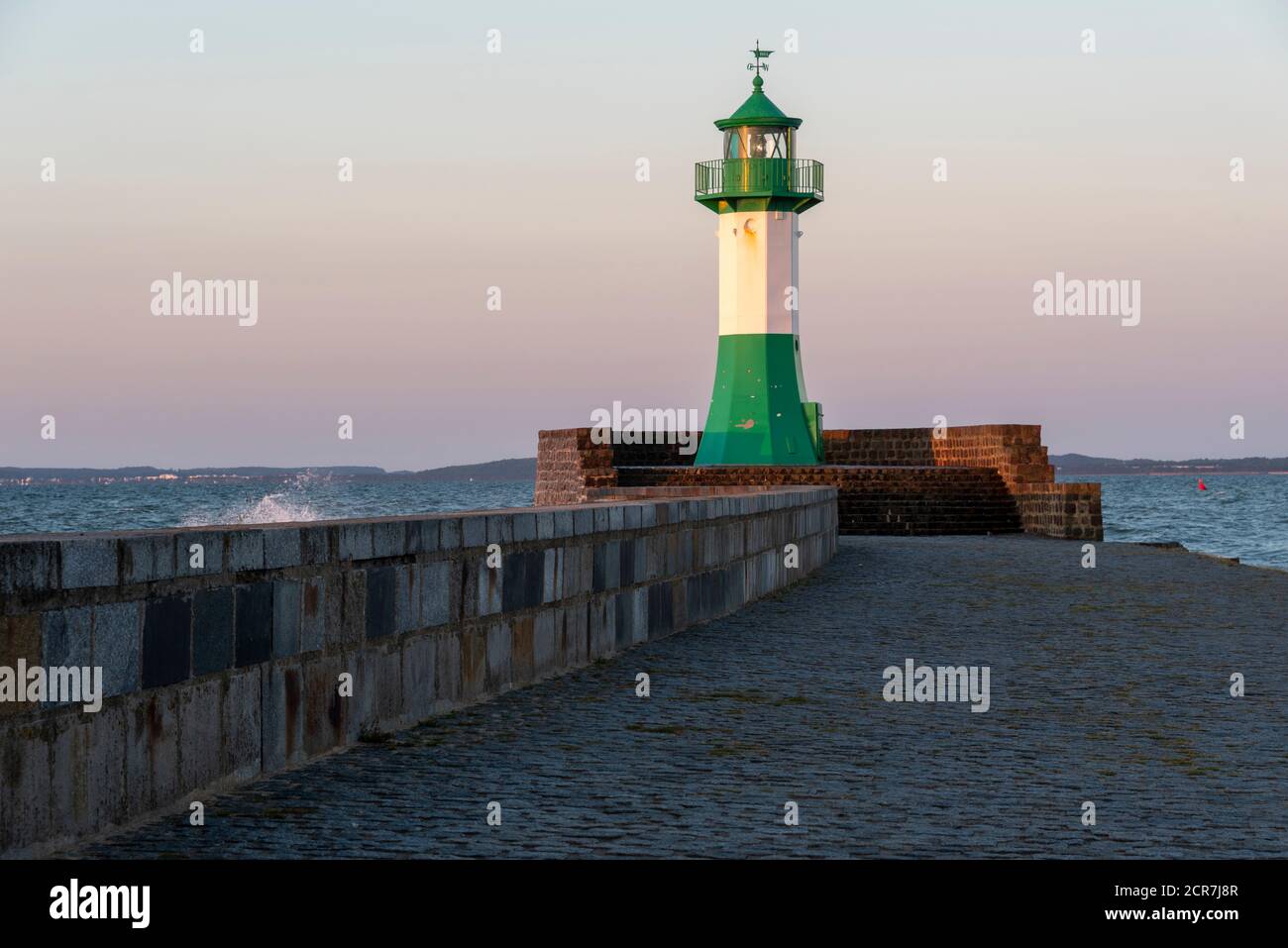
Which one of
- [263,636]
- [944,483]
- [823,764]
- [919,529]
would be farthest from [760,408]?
[263,636]

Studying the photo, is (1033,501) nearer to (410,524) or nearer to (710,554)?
(710,554)

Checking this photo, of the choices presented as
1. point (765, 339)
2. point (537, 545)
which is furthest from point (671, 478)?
point (537, 545)

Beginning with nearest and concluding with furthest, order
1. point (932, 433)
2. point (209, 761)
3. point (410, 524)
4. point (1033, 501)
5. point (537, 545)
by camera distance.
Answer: point (209, 761) < point (410, 524) < point (537, 545) < point (1033, 501) < point (932, 433)

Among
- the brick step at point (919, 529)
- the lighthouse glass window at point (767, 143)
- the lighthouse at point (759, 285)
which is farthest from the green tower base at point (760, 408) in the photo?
the brick step at point (919, 529)

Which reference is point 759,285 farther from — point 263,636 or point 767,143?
point 263,636

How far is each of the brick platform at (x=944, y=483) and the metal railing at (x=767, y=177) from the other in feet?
21.8

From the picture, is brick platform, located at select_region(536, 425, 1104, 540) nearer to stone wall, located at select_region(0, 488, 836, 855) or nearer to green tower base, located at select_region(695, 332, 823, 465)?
green tower base, located at select_region(695, 332, 823, 465)

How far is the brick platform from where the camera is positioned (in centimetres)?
3138

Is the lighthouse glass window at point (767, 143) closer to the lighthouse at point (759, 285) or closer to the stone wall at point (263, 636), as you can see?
the lighthouse at point (759, 285)

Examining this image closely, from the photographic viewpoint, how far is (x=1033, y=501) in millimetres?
32281

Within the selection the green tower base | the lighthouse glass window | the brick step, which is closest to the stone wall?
the brick step

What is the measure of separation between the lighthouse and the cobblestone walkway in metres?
26.1

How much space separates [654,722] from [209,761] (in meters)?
2.52
